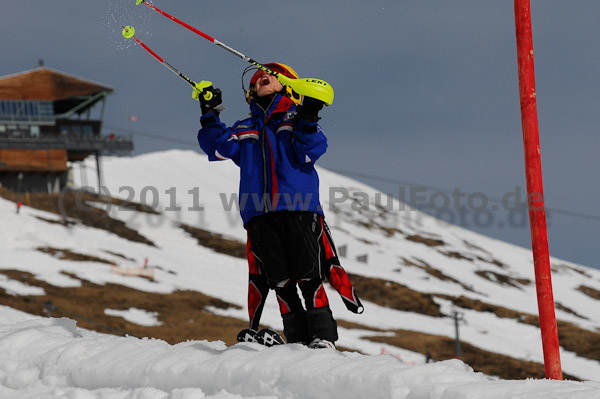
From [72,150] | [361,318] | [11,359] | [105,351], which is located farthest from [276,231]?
[72,150]

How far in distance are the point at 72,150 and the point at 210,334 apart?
33.9 meters

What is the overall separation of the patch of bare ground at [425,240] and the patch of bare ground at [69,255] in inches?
2027

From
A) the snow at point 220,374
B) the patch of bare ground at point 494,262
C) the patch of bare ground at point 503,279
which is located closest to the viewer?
the snow at point 220,374

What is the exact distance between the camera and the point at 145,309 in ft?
89.6

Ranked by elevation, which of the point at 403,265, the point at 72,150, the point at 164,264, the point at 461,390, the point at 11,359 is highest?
the point at 72,150

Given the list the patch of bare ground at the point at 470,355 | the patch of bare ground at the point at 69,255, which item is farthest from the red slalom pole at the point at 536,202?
the patch of bare ground at the point at 69,255

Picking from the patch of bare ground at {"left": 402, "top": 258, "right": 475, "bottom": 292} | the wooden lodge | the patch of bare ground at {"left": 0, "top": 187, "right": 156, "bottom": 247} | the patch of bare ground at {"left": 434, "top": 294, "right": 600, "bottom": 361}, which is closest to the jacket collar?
the patch of bare ground at {"left": 0, "top": 187, "right": 156, "bottom": 247}

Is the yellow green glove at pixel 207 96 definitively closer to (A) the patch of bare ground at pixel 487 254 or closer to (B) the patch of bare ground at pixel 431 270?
(B) the patch of bare ground at pixel 431 270

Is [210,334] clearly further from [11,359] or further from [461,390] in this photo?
[461,390]

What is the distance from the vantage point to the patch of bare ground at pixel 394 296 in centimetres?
Answer: 4353

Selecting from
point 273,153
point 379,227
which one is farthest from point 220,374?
point 379,227

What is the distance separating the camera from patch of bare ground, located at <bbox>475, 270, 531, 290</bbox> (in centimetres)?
6575

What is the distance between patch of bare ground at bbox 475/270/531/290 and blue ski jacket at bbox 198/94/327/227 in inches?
2531

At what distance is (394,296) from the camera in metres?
45.1
